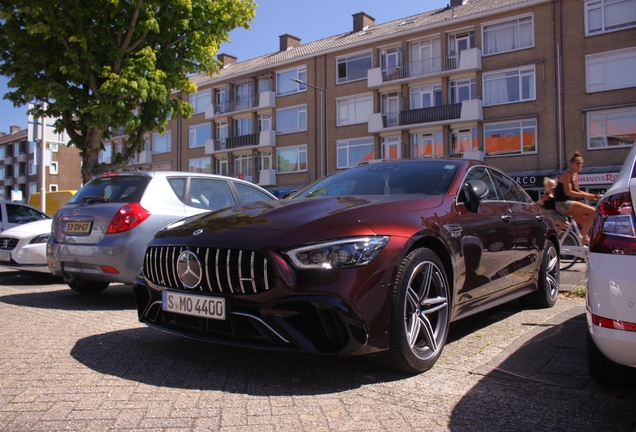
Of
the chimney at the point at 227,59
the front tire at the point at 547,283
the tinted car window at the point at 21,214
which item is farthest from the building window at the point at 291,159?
the front tire at the point at 547,283

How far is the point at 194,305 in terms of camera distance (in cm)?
337

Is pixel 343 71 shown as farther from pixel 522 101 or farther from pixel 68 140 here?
pixel 68 140

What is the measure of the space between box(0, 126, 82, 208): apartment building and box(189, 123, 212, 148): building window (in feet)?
92.9

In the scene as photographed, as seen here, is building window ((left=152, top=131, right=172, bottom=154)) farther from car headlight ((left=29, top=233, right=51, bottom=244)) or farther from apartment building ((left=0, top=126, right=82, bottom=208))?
car headlight ((left=29, top=233, right=51, bottom=244))

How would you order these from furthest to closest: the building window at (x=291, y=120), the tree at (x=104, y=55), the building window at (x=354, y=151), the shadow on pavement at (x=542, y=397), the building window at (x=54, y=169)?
the building window at (x=54, y=169), the building window at (x=291, y=120), the building window at (x=354, y=151), the tree at (x=104, y=55), the shadow on pavement at (x=542, y=397)

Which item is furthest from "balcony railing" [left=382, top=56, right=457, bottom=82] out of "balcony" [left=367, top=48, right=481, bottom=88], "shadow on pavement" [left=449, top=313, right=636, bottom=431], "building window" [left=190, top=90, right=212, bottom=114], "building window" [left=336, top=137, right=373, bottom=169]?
"shadow on pavement" [left=449, top=313, right=636, bottom=431]

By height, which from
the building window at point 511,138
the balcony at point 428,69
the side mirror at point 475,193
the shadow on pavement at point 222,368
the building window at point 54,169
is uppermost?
the balcony at point 428,69

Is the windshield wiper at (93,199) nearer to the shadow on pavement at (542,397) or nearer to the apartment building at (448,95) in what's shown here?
the shadow on pavement at (542,397)

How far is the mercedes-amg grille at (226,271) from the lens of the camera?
316 cm

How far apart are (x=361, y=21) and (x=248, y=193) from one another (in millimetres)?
34816

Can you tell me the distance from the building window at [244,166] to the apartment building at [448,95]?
0.27ft

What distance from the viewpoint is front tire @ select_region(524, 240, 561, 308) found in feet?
18.5

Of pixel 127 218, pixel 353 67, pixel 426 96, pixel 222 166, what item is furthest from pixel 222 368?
pixel 222 166

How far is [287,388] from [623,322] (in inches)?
69.9
